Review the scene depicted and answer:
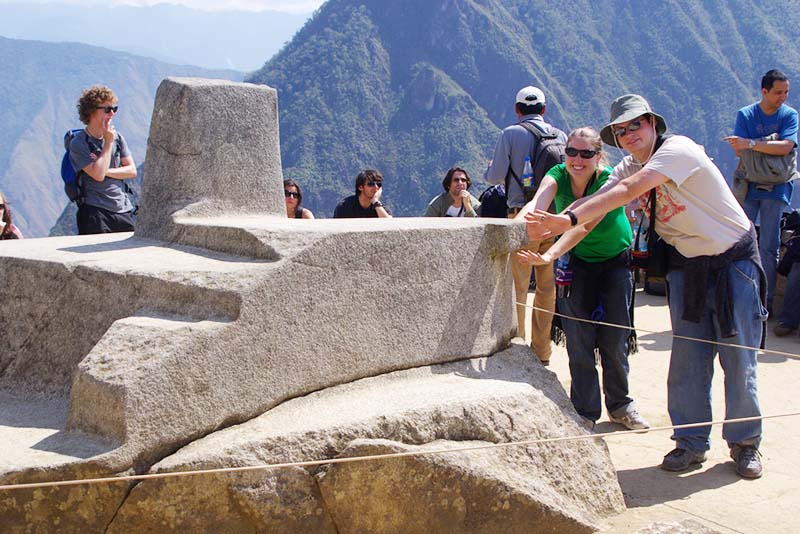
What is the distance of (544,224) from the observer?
13.0ft

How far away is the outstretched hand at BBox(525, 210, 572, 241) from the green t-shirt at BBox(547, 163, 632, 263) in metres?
0.45

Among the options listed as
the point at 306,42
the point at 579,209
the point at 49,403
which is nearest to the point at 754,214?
the point at 579,209

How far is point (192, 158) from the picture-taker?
13.2 ft

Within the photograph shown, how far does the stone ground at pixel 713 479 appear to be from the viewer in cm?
366

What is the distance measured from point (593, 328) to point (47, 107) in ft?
Result: 448

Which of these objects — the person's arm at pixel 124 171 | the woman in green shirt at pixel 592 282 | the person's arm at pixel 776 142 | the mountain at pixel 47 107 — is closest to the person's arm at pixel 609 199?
the woman in green shirt at pixel 592 282

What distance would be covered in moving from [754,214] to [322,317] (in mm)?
4901

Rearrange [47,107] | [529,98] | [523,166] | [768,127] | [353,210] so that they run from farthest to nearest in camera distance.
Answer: [47,107] < [768,127] < [353,210] < [529,98] < [523,166]

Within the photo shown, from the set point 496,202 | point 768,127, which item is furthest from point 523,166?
point 768,127

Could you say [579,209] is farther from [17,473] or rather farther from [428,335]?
[17,473]

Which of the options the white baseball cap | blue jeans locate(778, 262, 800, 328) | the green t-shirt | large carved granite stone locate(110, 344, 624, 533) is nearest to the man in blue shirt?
blue jeans locate(778, 262, 800, 328)

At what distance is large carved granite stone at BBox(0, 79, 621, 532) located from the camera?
3018mm

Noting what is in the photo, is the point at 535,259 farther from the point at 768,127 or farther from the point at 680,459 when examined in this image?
the point at 768,127

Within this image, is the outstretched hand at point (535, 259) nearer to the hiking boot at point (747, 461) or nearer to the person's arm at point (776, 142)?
the hiking boot at point (747, 461)
